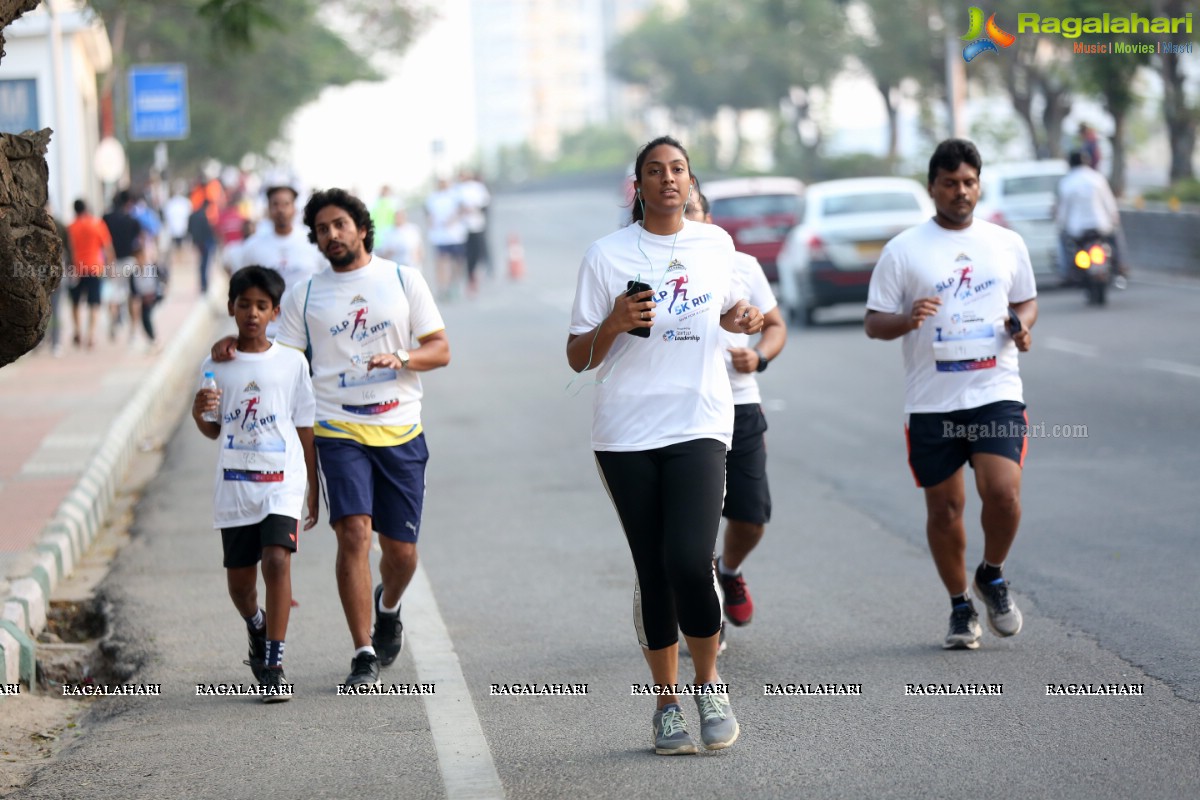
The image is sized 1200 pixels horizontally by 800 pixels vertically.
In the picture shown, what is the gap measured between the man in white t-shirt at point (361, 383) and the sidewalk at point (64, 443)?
5.00 feet

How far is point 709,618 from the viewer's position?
555 cm

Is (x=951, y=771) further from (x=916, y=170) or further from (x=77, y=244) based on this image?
(x=916, y=170)

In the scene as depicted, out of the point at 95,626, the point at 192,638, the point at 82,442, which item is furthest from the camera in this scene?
the point at 82,442

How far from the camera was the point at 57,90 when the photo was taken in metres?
25.1

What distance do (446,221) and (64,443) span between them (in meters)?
15.3

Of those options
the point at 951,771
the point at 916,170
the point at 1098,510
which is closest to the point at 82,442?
the point at 1098,510

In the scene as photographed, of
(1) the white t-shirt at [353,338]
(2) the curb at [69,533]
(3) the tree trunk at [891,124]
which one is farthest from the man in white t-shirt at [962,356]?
(3) the tree trunk at [891,124]

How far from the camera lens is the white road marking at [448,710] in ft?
17.5

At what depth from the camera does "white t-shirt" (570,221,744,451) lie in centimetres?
550

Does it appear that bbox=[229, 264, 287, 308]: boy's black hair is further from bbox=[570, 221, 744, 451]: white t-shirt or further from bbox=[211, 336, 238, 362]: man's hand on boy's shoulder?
bbox=[570, 221, 744, 451]: white t-shirt

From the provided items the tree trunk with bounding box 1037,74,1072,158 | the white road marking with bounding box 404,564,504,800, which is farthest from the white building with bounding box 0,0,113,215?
the tree trunk with bounding box 1037,74,1072,158

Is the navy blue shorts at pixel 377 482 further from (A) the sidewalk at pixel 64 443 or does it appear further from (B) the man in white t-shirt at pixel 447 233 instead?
(B) the man in white t-shirt at pixel 447 233

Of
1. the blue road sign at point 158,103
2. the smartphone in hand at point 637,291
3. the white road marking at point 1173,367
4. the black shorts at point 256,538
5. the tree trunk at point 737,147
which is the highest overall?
the tree trunk at point 737,147

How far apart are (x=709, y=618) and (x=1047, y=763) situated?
1.10 m
